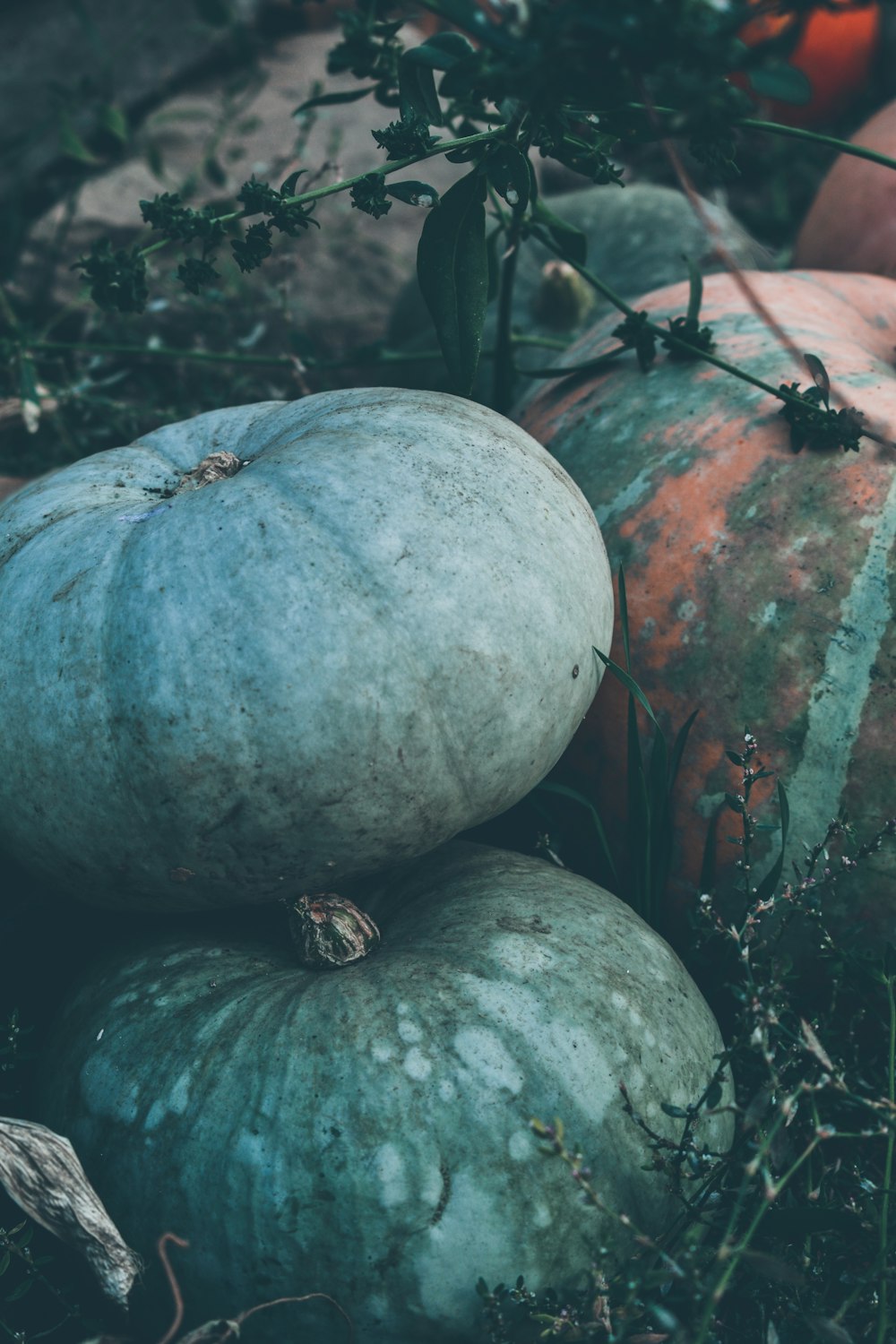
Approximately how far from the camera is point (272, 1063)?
1.42 meters

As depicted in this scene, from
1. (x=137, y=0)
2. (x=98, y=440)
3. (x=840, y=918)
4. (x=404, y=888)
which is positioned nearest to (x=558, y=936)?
(x=404, y=888)

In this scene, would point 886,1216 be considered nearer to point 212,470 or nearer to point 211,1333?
point 211,1333

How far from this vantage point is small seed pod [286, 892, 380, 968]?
1595 millimetres

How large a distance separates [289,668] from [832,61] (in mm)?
4104

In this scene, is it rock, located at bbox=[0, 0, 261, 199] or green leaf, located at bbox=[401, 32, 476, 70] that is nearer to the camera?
green leaf, located at bbox=[401, 32, 476, 70]

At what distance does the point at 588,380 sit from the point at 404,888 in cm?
109

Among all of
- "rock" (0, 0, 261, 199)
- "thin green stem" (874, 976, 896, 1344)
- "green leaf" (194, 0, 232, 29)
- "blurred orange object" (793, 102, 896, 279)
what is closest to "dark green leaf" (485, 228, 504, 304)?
"blurred orange object" (793, 102, 896, 279)

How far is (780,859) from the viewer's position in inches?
67.9

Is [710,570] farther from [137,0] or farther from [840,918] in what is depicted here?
[137,0]

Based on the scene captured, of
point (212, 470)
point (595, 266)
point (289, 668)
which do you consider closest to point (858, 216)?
point (595, 266)

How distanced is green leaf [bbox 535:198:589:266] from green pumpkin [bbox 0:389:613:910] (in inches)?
23.6

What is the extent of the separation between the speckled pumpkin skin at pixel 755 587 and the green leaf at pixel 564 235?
0.27 m

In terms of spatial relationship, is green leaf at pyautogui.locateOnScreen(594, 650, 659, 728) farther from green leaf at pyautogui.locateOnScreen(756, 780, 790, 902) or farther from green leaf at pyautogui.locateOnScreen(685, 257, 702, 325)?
green leaf at pyautogui.locateOnScreen(685, 257, 702, 325)

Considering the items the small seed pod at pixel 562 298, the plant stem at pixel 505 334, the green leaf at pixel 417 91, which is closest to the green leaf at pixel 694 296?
the plant stem at pixel 505 334
